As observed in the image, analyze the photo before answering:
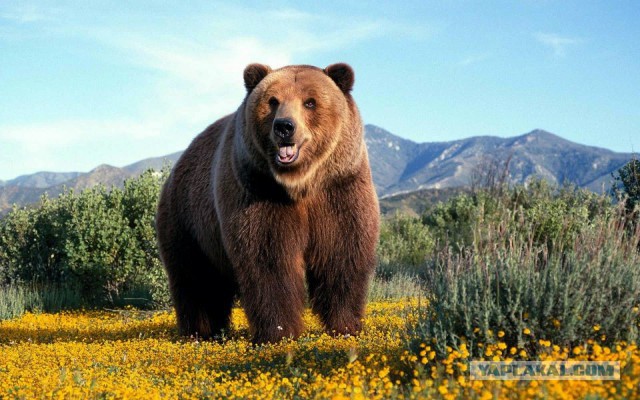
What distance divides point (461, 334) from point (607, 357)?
3.83ft

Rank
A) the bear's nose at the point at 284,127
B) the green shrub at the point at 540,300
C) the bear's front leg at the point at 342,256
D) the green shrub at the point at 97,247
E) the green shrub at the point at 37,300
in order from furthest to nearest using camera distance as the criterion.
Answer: the green shrub at the point at 97,247, the green shrub at the point at 37,300, the bear's front leg at the point at 342,256, the bear's nose at the point at 284,127, the green shrub at the point at 540,300

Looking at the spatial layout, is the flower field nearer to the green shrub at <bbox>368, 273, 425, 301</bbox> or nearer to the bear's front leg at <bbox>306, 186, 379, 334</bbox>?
the bear's front leg at <bbox>306, 186, 379, 334</bbox>

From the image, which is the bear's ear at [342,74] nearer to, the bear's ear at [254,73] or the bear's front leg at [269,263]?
the bear's ear at [254,73]

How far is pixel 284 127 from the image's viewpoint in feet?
21.8

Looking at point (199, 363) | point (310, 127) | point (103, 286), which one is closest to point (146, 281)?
point (103, 286)

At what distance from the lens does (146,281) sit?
16891 millimetres

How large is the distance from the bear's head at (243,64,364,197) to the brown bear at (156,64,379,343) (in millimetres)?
10

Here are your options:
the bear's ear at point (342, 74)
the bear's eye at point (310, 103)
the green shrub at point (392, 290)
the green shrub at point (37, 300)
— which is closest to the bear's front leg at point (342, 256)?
the bear's eye at point (310, 103)

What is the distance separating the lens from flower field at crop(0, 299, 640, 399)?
15.2 feet

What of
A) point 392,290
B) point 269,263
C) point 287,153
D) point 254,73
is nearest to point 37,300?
point 392,290

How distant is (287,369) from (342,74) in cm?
307

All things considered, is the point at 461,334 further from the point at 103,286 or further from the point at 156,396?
the point at 103,286

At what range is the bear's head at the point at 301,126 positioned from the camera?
22.2 ft

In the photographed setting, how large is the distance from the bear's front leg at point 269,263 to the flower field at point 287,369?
13.0 inches
